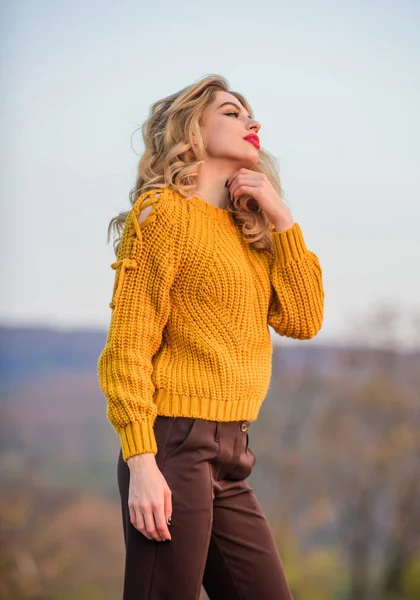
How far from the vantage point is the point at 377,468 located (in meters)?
4.46

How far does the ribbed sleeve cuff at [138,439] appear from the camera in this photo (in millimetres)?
1416

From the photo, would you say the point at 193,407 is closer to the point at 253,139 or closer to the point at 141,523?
the point at 141,523

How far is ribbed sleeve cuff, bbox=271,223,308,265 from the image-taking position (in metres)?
1.65

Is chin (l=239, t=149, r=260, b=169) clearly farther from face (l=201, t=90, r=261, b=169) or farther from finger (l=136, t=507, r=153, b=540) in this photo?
finger (l=136, t=507, r=153, b=540)

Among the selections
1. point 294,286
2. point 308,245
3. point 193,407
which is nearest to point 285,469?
point 308,245

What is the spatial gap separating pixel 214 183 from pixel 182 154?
90 mm

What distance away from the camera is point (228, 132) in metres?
1.65

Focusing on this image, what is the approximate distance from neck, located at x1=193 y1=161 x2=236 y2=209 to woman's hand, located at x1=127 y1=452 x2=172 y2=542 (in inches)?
Result: 21.8

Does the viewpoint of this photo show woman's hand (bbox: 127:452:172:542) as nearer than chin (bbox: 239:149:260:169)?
Yes

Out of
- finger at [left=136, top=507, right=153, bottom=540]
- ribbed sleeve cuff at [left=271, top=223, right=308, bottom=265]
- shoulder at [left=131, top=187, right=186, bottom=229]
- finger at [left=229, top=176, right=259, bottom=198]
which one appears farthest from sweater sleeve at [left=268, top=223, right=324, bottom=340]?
finger at [left=136, top=507, right=153, bottom=540]

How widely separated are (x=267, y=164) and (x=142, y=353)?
1.96 ft

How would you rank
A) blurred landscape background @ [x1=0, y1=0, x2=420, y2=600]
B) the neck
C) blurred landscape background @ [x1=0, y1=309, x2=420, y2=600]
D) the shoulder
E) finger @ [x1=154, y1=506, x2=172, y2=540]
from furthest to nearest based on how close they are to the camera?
blurred landscape background @ [x1=0, y1=309, x2=420, y2=600] < blurred landscape background @ [x1=0, y1=0, x2=420, y2=600] < the neck < the shoulder < finger @ [x1=154, y1=506, x2=172, y2=540]

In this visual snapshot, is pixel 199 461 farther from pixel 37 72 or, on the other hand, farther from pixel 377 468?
pixel 377 468

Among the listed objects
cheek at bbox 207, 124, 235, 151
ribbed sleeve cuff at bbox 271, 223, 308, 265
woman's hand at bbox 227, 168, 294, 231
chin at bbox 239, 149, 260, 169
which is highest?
cheek at bbox 207, 124, 235, 151
